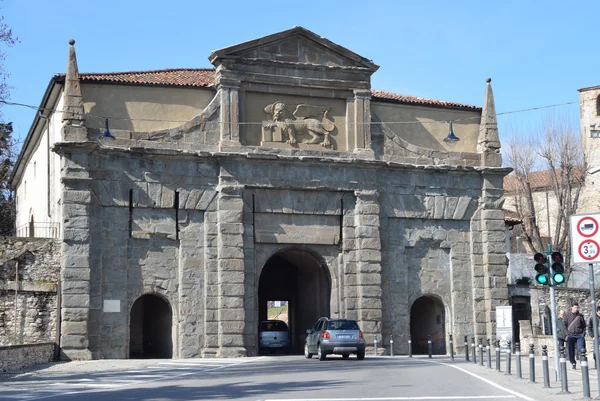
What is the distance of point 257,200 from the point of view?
111 feet

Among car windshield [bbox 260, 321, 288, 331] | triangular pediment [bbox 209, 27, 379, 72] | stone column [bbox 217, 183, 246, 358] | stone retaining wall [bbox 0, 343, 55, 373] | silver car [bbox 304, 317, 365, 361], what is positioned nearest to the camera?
stone retaining wall [bbox 0, 343, 55, 373]

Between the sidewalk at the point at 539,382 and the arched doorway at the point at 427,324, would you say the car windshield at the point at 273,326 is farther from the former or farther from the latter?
the sidewalk at the point at 539,382

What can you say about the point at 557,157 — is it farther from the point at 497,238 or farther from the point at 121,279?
the point at 121,279

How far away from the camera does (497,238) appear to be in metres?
36.9

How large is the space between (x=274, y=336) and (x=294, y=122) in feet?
32.3

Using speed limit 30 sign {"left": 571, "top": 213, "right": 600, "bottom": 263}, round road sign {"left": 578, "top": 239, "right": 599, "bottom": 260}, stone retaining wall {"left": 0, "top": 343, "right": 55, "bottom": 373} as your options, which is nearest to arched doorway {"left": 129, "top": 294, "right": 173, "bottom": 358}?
stone retaining wall {"left": 0, "top": 343, "right": 55, "bottom": 373}

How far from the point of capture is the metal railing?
34344mm

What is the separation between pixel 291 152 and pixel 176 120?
4477mm

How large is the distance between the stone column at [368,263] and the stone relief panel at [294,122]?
2539mm

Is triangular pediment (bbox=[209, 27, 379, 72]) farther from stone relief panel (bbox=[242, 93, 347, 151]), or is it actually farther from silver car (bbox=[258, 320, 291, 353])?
silver car (bbox=[258, 320, 291, 353])

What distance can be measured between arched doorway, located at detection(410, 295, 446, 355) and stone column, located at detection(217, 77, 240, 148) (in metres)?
10.2

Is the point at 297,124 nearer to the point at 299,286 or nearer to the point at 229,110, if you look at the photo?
the point at 229,110

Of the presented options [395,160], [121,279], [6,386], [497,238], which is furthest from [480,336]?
[6,386]

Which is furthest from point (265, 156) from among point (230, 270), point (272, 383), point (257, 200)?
point (272, 383)
